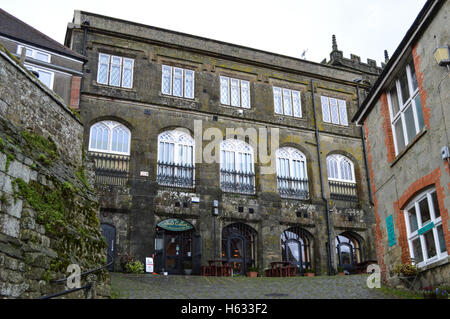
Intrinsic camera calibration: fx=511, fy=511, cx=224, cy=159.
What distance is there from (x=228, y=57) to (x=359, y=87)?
806cm

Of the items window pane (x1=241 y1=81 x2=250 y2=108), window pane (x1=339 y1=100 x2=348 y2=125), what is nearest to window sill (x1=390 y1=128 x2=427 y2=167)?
window pane (x1=241 y1=81 x2=250 y2=108)

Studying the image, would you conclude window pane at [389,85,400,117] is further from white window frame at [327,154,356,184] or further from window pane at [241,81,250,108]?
window pane at [241,81,250,108]

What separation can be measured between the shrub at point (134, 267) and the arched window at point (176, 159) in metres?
3.93

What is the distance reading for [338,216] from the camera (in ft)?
81.5

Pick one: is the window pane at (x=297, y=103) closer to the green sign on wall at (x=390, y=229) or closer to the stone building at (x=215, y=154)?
the stone building at (x=215, y=154)

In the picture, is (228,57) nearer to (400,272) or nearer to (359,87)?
(359,87)

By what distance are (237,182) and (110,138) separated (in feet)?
20.3

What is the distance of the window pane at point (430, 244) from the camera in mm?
12086

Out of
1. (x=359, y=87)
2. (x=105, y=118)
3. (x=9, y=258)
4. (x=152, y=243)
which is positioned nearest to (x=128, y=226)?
(x=152, y=243)

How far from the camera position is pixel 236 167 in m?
24.3

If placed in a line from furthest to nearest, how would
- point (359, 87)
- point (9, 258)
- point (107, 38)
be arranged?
1. point (359, 87)
2. point (107, 38)
3. point (9, 258)

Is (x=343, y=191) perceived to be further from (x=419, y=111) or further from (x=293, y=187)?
(x=419, y=111)

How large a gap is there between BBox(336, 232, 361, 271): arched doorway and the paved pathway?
6.41m

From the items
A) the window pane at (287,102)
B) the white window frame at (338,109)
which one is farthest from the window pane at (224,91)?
the white window frame at (338,109)
